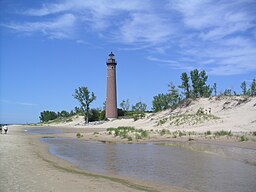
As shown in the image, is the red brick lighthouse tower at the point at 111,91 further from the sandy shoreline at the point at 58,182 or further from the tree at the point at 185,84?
the sandy shoreline at the point at 58,182

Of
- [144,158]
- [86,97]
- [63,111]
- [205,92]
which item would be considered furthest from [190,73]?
[63,111]

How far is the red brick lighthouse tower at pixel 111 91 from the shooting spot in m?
80.9

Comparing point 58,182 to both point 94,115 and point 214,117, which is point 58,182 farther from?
point 94,115

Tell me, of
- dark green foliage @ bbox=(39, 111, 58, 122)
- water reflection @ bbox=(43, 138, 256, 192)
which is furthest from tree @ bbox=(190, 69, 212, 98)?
dark green foliage @ bbox=(39, 111, 58, 122)

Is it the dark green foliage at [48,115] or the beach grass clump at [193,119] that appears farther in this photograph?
the dark green foliage at [48,115]

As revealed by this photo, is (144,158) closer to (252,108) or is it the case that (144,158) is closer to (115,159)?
(115,159)

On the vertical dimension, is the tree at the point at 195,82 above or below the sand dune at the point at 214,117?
above

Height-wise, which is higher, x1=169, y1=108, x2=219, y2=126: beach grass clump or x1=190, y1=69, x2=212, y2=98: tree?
x1=190, y1=69, x2=212, y2=98: tree

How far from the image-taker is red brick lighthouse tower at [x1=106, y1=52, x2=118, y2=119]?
8088cm

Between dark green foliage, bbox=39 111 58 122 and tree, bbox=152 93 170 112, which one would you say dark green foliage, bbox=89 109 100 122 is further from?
dark green foliage, bbox=39 111 58 122

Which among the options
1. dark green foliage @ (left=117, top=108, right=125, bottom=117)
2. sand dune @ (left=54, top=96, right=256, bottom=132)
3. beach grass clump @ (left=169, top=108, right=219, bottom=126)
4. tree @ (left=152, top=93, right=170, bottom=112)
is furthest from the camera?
dark green foliage @ (left=117, top=108, right=125, bottom=117)

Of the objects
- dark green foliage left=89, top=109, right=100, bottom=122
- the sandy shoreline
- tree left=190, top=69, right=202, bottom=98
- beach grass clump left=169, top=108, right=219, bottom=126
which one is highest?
tree left=190, top=69, right=202, bottom=98

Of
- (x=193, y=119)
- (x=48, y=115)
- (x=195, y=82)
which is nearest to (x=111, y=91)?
(x=195, y=82)

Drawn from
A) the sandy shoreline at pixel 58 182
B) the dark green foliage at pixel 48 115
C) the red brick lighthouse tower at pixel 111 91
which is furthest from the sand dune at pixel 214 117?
the dark green foliage at pixel 48 115
